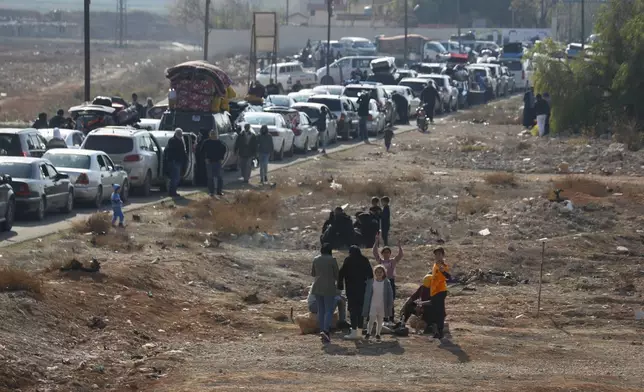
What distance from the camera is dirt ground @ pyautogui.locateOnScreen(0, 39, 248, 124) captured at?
2847 inches

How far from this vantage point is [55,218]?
2631 cm

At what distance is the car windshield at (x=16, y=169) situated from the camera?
25406mm

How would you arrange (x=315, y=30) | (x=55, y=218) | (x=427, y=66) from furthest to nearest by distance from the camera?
(x=315, y=30), (x=427, y=66), (x=55, y=218)

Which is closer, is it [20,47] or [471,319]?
[471,319]

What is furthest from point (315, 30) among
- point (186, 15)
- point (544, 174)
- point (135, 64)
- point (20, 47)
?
point (544, 174)

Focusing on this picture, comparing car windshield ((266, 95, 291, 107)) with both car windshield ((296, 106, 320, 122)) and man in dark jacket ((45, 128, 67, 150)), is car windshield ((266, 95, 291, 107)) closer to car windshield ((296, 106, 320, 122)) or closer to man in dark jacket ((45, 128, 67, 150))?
car windshield ((296, 106, 320, 122))

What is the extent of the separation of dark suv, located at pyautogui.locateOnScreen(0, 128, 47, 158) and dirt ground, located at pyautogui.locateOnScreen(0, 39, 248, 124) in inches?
1015

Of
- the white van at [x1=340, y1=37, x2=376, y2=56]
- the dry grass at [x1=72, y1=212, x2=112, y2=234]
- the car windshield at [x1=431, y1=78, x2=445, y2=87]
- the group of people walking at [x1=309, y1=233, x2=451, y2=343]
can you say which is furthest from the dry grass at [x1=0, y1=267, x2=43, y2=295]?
the white van at [x1=340, y1=37, x2=376, y2=56]

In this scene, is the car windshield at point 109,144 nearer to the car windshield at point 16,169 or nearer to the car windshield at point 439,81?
the car windshield at point 16,169

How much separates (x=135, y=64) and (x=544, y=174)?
80645mm

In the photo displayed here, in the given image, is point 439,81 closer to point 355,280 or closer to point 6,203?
point 6,203

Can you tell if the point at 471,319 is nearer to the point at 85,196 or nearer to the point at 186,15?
the point at 85,196

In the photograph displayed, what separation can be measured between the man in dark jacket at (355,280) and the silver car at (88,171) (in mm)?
11475

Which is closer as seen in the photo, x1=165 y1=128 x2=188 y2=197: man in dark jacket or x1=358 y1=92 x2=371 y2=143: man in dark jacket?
x1=165 y1=128 x2=188 y2=197: man in dark jacket
